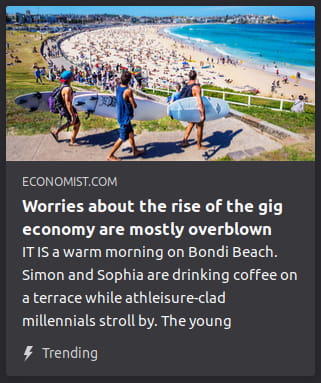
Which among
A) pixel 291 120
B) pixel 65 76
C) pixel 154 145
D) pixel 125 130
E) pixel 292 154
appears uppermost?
pixel 65 76

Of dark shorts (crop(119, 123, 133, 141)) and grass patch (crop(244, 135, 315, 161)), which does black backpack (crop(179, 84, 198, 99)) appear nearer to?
dark shorts (crop(119, 123, 133, 141))

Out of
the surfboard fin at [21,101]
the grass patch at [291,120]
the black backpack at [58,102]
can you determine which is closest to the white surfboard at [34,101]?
the surfboard fin at [21,101]

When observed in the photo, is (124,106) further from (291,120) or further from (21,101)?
(291,120)

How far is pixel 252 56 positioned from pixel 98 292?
58.1 m

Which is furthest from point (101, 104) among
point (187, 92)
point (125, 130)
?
point (187, 92)

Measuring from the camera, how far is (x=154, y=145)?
772 centimetres

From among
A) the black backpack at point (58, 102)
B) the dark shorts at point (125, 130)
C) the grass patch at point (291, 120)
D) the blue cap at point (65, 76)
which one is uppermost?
the blue cap at point (65, 76)

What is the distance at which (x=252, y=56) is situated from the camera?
53.7m

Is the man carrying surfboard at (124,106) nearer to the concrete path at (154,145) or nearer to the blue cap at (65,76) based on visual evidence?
the concrete path at (154,145)

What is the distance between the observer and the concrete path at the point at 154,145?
6984mm

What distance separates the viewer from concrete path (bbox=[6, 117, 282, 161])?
698cm

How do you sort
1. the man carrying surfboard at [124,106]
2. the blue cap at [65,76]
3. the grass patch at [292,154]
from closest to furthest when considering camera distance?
the man carrying surfboard at [124,106]
the grass patch at [292,154]
the blue cap at [65,76]

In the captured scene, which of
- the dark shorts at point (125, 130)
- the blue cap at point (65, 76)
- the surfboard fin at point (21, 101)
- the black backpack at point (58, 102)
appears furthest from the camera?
the surfboard fin at point (21, 101)

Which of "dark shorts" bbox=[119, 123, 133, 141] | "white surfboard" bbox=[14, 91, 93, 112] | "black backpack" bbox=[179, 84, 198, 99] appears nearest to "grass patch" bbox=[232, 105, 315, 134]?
"black backpack" bbox=[179, 84, 198, 99]
